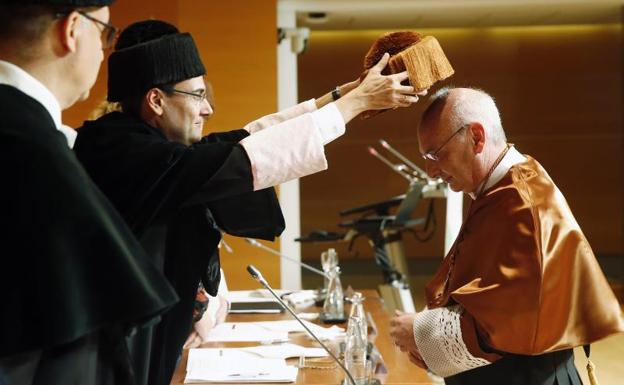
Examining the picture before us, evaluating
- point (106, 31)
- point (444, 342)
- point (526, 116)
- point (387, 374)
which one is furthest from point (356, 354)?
point (526, 116)

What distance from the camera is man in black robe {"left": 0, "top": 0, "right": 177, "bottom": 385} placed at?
3.61 ft

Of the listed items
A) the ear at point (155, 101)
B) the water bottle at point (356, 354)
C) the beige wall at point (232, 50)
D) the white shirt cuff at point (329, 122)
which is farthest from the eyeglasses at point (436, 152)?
the beige wall at point (232, 50)

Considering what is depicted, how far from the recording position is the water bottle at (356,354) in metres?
2.11

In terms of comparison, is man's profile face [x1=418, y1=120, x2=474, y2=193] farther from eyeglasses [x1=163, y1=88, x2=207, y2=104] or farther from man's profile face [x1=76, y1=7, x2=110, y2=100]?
man's profile face [x1=76, y1=7, x2=110, y2=100]

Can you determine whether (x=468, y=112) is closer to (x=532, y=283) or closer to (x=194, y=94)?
(x=532, y=283)

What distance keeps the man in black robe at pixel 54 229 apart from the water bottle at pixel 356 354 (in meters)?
0.97

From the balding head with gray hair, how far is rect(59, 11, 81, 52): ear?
98 cm

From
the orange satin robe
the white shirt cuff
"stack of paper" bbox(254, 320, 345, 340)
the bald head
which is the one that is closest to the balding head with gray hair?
the bald head

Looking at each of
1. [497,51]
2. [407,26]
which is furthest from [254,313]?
[497,51]

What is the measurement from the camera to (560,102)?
A: 30.8ft

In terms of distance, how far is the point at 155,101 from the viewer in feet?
6.15

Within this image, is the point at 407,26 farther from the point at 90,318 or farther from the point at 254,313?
the point at 90,318

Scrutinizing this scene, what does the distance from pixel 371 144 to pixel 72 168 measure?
27.2ft

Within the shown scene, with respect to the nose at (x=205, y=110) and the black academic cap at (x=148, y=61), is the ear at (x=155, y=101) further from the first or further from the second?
the nose at (x=205, y=110)
